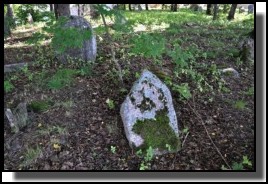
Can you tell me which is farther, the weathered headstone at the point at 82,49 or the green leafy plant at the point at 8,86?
the weathered headstone at the point at 82,49

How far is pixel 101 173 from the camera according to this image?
4633 mm

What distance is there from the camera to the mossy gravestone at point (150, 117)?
475 centimetres

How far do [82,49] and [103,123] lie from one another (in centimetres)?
193

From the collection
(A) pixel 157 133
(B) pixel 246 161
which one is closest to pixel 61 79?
(A) pixel 157 133

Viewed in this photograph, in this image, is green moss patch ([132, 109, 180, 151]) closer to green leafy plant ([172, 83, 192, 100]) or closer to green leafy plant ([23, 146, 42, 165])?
green leafy plant ([172, 83, 192, 100])

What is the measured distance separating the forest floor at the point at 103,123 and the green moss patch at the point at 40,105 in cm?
7

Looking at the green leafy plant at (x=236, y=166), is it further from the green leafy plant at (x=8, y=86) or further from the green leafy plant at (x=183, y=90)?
the green leafy plant at (x=8, y=86)

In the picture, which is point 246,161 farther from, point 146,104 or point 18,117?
point 18,117

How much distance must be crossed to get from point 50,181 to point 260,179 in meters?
3.01

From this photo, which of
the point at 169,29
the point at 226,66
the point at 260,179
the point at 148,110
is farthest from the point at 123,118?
the point at 169,29

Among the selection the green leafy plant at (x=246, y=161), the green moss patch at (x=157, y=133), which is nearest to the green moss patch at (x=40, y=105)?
the green moss patch at (x=157, y=133)

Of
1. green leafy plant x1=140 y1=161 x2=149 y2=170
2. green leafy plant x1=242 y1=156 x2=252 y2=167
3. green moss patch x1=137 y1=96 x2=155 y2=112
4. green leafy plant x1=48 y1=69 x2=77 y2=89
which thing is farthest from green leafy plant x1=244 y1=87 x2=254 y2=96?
green leafy plant x1=48 y1=69 x2=77 y2=89

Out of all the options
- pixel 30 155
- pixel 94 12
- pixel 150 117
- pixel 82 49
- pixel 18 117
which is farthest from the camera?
pixel 82 49

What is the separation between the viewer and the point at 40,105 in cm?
512
